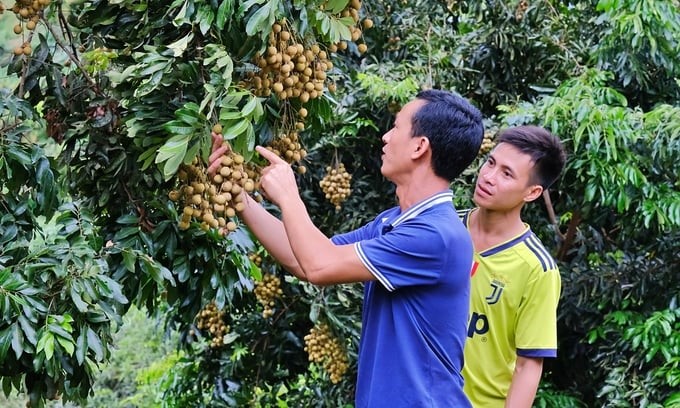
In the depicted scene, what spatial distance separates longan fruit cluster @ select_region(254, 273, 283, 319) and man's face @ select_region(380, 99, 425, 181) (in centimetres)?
206

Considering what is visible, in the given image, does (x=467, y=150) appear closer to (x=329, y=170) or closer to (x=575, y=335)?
(x=329, y=170)

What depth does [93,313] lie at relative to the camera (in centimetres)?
193

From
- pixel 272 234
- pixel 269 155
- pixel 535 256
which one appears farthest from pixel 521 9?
pixel 269 155

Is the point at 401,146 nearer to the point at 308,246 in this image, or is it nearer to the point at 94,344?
the point at 308,246

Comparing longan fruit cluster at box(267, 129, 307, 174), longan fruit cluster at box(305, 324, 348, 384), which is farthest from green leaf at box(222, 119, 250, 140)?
longan fruit cluster at box(305, 324, 348, 384)

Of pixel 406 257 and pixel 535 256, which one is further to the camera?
pixel 535 256

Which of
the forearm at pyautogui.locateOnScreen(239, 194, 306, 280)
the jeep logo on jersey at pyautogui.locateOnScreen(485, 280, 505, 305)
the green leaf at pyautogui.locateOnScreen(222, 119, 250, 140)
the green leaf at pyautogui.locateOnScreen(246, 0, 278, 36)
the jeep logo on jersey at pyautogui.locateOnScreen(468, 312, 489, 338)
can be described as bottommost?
the jeep logo on jersey at pyautogui.locateOnScreen(468, 312, 489, 338)

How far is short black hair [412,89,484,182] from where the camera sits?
192 centimetres

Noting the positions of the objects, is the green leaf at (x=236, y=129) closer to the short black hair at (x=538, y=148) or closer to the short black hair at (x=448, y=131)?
the short black hair at (x=448, y=131)

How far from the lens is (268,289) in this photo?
13.1 ft

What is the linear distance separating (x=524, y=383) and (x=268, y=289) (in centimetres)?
182

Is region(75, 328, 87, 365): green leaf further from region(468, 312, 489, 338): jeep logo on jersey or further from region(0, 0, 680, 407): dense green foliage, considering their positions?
region(468, 312, 489, 338): jeep logo on jersey

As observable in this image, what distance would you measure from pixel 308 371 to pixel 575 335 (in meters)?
1.23

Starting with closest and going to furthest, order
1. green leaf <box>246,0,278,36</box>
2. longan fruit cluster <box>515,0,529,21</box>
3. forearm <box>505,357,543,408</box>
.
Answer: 1. green leaf <box>246,0,278,36</box>
2. forearm <box>505,357,543,408</box>
3. longan fruit cluster <box>515,0,529,21</box>
